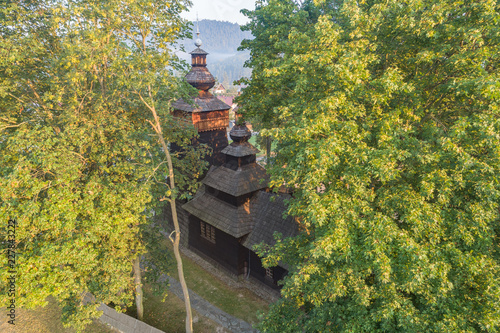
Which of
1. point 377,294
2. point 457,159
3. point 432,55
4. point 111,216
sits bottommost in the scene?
point 377,294

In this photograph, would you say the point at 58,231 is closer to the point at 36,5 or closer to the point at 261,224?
the point at 36,5

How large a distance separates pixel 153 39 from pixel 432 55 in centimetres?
1078

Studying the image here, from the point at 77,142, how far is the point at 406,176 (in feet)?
38.3

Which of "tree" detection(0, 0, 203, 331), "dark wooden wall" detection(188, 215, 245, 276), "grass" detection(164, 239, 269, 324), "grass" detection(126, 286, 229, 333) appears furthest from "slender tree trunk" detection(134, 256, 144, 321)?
"dark wooden wall" detection(188, 215, 245, 276)

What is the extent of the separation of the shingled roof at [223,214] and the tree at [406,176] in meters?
7.06

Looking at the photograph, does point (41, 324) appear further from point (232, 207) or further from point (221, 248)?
point (232, 207)

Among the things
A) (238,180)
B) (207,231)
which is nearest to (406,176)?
(238,180)

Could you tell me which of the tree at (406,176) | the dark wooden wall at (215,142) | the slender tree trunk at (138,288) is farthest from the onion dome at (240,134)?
the slender tree trunk at (138,288)

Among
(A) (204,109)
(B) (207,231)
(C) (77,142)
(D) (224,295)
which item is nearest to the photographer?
(C) (77,142)

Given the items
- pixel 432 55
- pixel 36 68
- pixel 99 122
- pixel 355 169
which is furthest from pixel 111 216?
pixel 432 55

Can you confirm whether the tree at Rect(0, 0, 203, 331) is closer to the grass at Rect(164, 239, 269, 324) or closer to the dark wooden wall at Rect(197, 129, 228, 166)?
the grass at Rect(164, 239, 269, 324)

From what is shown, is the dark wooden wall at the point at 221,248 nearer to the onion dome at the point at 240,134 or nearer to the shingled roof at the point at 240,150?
the shingled roof at the point at 240,150

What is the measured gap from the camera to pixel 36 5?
10.9 meters

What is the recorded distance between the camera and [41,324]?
543 inches
